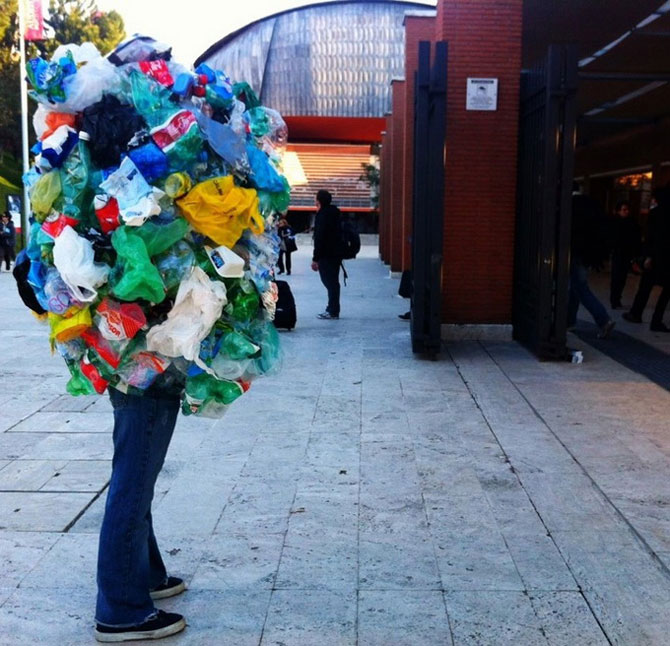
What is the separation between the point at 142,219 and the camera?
271 centimetres

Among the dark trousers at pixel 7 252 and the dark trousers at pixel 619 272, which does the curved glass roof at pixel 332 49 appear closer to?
the dark trousers at pixel 7 252

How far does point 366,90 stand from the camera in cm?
6950

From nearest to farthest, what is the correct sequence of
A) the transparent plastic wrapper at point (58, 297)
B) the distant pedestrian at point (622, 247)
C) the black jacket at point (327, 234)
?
the transparent plastic wrapper at point (58, 297), the black jacket at point (327, 234), the distant pedestrian at point (622, 247)

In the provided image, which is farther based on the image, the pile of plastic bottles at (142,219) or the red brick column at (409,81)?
the red brick column at (409,81)

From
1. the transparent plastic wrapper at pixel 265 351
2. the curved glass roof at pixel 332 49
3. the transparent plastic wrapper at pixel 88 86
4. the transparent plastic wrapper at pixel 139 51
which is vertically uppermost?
the curved glass roof at pixel 332 49

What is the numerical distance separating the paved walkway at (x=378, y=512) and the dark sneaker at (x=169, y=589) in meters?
0.07

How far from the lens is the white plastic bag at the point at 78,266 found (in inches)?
107

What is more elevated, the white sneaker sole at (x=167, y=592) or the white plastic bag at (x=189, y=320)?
the white plastic bag at (x=189, y=320)

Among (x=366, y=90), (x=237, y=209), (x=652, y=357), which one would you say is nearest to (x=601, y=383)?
(x=652, y=357)

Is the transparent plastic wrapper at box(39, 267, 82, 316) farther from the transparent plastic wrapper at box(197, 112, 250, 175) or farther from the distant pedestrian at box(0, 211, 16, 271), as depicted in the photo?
the distant pedestrian at box(0, 211, 16, 271)

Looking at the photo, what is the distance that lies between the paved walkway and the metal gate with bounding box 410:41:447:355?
1108 mm

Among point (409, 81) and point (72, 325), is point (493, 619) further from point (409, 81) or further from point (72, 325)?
point (409, 81)

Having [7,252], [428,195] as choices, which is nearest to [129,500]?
[428,195]

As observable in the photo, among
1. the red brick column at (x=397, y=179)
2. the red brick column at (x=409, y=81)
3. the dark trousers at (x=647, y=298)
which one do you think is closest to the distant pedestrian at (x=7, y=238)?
the red brick column at (x=397, y=179)
